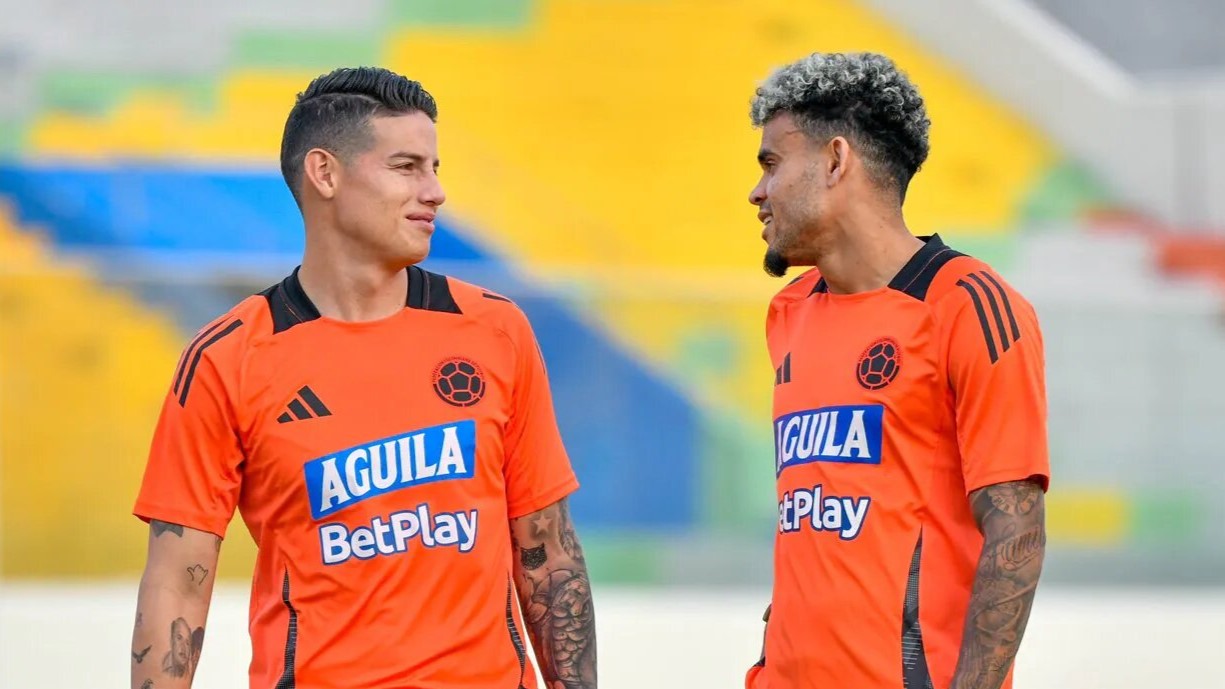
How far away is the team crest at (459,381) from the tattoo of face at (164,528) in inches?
18.8

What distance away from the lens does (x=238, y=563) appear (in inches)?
270

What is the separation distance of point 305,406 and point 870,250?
0.99m

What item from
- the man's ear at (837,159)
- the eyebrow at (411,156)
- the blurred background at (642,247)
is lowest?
the man's ear at (837,159)

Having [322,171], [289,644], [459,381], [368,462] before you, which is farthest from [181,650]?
[322,171]

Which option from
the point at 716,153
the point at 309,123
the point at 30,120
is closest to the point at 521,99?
the point at 716,153

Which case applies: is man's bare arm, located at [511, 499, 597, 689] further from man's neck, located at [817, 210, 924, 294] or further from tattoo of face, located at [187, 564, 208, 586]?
man's neck, located at [817, 210, 924, 294]

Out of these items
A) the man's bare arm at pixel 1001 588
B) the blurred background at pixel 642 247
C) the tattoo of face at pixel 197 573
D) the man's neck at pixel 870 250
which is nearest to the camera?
the man's bare arm at pixel 1001 588

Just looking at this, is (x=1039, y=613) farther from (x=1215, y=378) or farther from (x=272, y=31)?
(x=272, y=31)

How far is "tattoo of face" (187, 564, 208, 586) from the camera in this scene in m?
2.83

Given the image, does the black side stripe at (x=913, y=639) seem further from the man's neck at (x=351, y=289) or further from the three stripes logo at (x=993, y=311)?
the man's neck at (x=351, y=289)

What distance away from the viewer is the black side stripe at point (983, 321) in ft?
8.76

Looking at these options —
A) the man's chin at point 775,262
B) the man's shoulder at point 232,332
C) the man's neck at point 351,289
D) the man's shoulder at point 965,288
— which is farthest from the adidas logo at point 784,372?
the man's shoulder at point 232,332

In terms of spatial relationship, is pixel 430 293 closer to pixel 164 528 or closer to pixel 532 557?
pixel 532 557

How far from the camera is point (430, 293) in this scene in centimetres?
303
